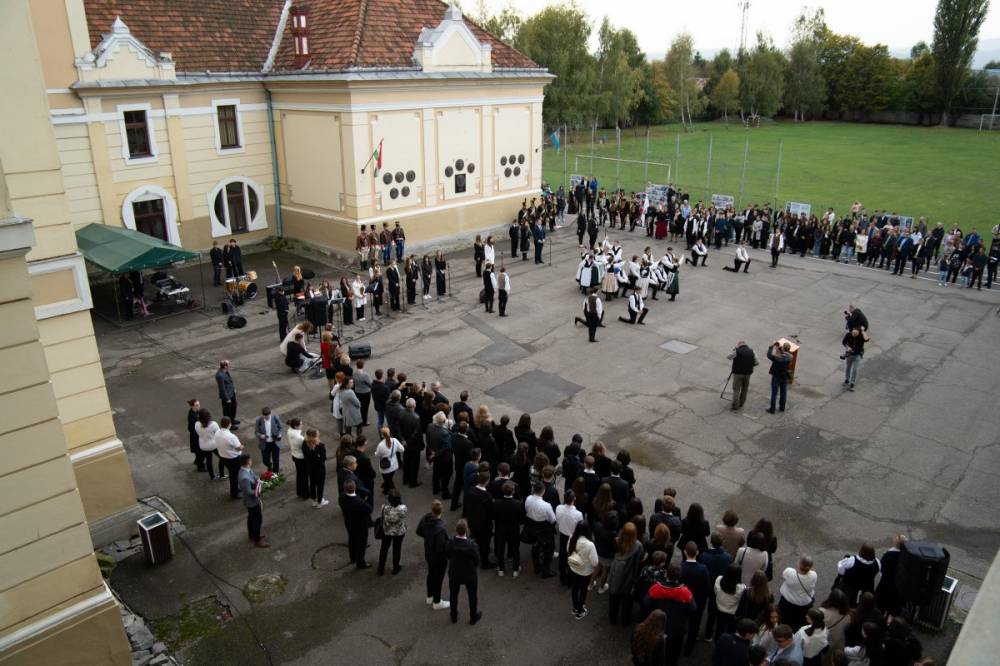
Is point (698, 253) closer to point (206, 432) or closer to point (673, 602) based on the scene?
point (206, 432)

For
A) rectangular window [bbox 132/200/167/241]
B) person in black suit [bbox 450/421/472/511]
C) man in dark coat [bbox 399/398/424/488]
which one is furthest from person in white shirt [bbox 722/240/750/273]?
rectangular window [bbox 132/200/167/241]

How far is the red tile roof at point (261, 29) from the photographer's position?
974 inches

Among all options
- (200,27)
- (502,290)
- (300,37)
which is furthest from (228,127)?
(502,290)

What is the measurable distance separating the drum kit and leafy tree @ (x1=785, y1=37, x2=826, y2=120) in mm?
75223

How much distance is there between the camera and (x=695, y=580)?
28.3ft

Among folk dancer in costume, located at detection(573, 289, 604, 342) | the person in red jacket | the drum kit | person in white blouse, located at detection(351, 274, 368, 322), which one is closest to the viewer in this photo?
the person in red jacket

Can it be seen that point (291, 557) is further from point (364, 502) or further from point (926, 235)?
point (926, 235)

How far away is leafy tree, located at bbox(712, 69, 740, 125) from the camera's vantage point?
258 feet

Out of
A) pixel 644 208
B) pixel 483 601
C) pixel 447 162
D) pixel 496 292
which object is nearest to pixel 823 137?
pixel 644 208

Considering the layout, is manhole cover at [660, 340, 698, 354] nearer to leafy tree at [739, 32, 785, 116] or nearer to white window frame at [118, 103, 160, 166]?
white window frame at [118, 103, 160, 166]

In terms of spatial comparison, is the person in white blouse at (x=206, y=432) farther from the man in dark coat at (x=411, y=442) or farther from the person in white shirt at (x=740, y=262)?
the person in white shirt at (x=740, y=262)

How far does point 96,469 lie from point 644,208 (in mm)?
25214

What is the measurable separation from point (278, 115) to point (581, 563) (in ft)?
77.4

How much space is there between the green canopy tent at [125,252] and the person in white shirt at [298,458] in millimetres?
10642
